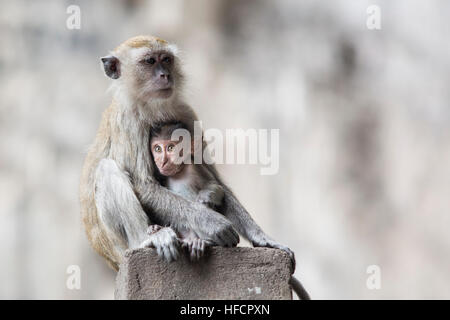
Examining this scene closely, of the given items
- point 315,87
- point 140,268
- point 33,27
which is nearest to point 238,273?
point 140,268

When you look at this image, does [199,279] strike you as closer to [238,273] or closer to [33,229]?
[238,273]

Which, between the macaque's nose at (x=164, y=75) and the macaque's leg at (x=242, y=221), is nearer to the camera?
the macaque's leg at (x=242, y=221)

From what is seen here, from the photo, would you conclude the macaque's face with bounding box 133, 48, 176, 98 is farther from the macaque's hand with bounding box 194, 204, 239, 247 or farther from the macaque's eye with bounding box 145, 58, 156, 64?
the macaque's hand with bounding box 194, 204, 239, 247

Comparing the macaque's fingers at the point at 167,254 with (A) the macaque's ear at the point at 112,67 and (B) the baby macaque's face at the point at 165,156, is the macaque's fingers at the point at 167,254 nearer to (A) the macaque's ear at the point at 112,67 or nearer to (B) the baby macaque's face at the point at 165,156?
(B) the baby macaque's face at the point at 165,156

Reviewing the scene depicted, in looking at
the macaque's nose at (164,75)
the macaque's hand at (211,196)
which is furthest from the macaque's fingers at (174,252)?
the macaque's nose at (164,75)

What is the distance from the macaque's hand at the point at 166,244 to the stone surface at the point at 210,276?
57 mm

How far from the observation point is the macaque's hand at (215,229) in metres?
5.76

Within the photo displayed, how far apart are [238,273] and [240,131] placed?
314 inches

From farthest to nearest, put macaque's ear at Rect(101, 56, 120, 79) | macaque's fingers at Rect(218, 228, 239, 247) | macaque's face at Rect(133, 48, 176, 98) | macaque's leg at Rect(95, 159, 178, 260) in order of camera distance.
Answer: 1. macaque's ear at Rect(101, 56, 120, 79)
2. macaque's face at Rect(133, 48, 176, 98)
3. macaque's leg at Rect(95, 159, 178, 260)
4. macaque's fingers at Rect(218, 228, 239, 247)

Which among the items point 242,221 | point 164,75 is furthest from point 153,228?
point 164,75

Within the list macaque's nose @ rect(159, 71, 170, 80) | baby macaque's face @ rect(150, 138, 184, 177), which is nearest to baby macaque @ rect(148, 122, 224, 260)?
baby macaque's face @ rect(150, 138, 184, 177)

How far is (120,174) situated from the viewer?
6.05m

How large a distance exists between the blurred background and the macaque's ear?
20.8 ft

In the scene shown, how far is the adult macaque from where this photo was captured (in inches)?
233
